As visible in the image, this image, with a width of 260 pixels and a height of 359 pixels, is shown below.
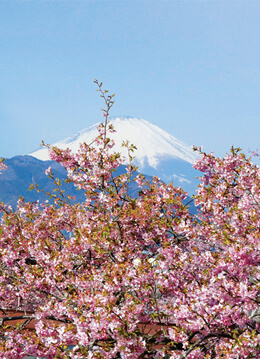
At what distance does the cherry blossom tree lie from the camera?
461 centimetres

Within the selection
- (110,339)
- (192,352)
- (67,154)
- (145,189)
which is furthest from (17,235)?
(192,352)

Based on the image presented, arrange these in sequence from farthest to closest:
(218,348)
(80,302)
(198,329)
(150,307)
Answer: (150,307), (218,348), (80,302), (198,329)

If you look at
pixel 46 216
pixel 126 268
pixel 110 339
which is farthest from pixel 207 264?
pixel 46 216

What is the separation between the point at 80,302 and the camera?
5168mm

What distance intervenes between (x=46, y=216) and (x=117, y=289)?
174 inches

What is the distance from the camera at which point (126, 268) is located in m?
5.60

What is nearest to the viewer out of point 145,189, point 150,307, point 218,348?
point 218,348

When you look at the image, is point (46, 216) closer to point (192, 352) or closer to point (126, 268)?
point (126, 268)

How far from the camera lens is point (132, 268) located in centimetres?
570

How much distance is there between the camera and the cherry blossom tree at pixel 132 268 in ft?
15.1

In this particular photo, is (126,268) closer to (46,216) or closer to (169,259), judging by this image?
(169,259)

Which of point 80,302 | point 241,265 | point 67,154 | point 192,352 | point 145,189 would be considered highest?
point 67,154

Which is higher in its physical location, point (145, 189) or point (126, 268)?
point (145, 189)

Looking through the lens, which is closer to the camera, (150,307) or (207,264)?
(207,264)
